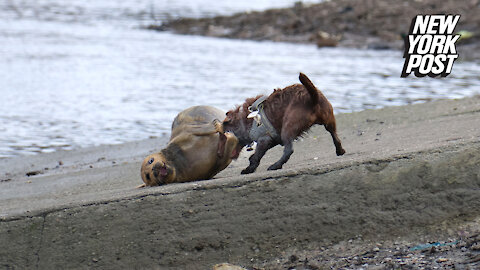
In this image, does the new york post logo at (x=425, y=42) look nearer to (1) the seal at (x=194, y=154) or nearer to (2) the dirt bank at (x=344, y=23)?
(1) the seal at (x=194, y=154)

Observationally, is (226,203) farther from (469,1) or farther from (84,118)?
(469,1)

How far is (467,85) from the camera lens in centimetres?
1335

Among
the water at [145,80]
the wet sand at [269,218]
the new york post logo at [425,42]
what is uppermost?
the new york post logo at [425,42]

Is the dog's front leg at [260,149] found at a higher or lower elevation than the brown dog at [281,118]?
lower

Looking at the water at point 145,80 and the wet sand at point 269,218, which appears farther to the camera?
the water at point 145,80

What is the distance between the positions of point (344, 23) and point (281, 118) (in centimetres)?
2011

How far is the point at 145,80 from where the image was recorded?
50.6ft

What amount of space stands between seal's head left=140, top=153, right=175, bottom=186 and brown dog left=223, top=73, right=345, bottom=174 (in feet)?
1.68

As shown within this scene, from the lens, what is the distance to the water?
10781mm

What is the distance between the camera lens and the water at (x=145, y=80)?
10781 mm

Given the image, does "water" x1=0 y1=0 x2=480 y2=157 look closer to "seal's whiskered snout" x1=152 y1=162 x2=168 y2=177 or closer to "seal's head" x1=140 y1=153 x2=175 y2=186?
"seal's head" x1=140 y1=153 x2=175 y2=186

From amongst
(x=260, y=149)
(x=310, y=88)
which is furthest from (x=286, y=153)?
(x=310, y=88)

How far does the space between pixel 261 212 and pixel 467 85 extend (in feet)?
32.0

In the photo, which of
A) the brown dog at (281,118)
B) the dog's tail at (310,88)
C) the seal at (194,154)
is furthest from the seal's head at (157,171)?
the dog's tail at (310,88)
